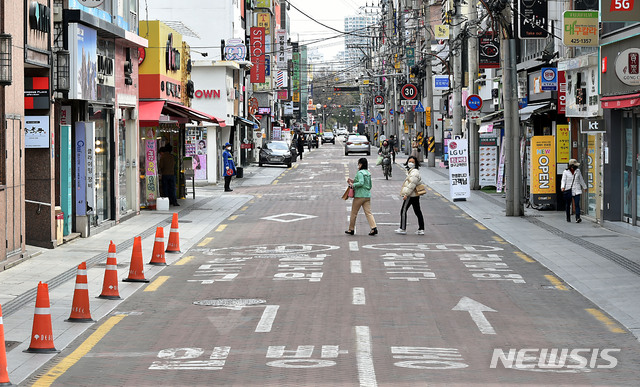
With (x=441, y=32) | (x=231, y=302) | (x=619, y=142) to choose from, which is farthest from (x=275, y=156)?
(x=231, y=302)

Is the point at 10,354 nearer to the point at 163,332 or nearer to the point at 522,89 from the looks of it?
the point at 163,332

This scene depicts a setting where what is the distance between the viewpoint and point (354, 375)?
31.1ft

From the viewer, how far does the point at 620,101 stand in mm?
22797

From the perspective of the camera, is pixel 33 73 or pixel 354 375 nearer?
pixel 354 375

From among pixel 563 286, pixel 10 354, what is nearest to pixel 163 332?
pixel 10 354

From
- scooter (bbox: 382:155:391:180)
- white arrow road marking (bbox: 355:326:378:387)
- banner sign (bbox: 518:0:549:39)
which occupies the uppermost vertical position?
banner sign (bbox: 518:0:549:39)

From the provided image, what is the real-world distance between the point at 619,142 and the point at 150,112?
13989 millimetres

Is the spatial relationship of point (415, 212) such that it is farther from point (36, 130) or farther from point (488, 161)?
point (488, 161)

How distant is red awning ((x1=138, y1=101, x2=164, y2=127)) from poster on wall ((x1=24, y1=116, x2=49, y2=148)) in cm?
971

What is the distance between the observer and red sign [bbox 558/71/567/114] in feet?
92.8

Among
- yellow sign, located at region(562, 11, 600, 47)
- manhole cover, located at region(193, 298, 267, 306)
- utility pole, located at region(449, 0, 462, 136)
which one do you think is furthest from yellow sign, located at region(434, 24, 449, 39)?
manhole cover, located at region(193, 298, 267, 306)

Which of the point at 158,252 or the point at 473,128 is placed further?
the point at 473,128

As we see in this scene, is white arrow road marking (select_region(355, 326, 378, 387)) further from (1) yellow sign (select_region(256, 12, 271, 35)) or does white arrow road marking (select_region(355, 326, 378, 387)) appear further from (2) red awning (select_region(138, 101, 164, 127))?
(1) yellow sign (select_region(256, 12, 271, 35))

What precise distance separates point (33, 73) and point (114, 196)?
6.48 m
